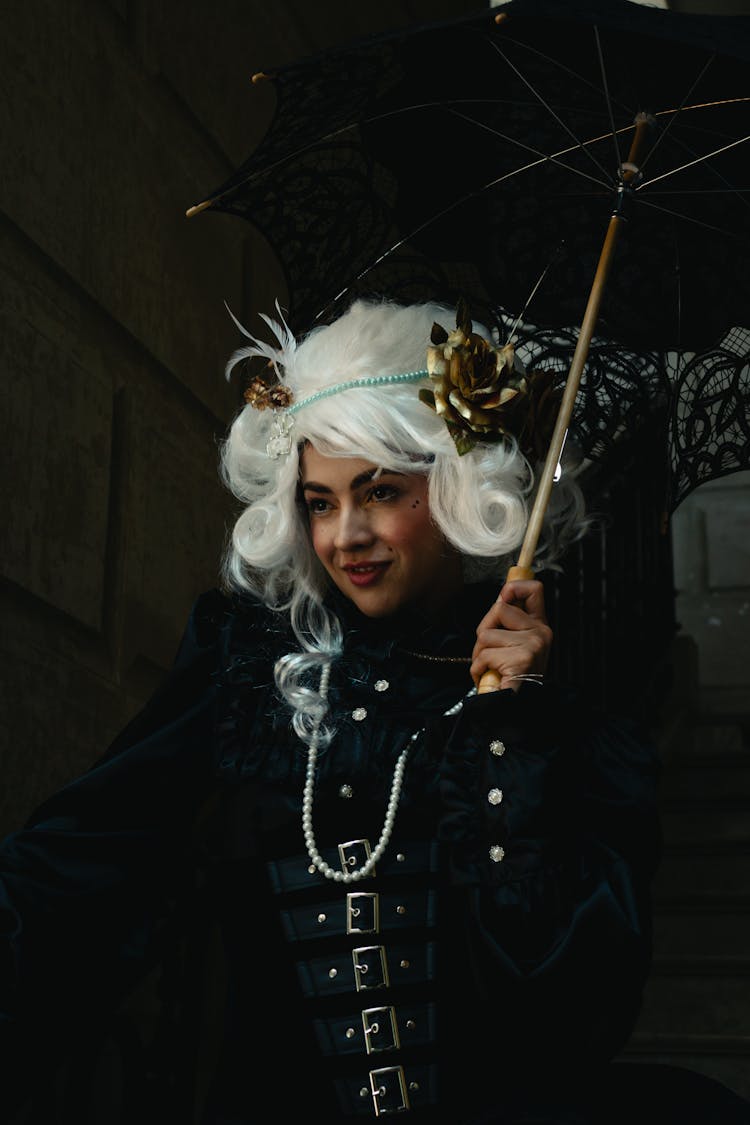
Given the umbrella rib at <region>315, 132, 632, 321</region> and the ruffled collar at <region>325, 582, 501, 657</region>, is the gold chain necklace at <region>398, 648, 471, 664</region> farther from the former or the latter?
the umbrella rib at <region>315, 132, 632, 321</region>

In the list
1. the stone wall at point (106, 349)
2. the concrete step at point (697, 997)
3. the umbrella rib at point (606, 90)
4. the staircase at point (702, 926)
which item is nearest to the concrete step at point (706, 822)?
the staircase at point (702, 926)

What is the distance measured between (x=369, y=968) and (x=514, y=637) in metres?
0.52

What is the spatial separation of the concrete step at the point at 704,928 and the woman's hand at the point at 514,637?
83.8 inches

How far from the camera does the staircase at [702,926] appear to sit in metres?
3.42

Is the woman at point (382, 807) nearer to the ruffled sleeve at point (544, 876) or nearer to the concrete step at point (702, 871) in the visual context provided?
the ruffled sleeve at point (544, 876)

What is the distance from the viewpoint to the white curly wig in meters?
2.10

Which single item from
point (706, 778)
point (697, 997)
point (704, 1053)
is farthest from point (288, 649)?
point (706, 778)

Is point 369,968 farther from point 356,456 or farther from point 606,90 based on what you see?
point 606,90

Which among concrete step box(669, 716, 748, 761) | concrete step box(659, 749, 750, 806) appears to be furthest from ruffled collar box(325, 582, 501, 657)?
concrete step box(669, 716, 748, 761)

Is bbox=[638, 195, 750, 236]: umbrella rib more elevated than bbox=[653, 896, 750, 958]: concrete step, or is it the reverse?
bbox=[638, 195, 750, 236]: umbrella rib

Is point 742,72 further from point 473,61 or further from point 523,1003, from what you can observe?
point 523,1003

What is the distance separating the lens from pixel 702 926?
3885 millimetres

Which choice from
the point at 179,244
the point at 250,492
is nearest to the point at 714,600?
the point at 179,244

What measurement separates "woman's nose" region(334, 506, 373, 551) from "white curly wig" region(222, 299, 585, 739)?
0.29ft
